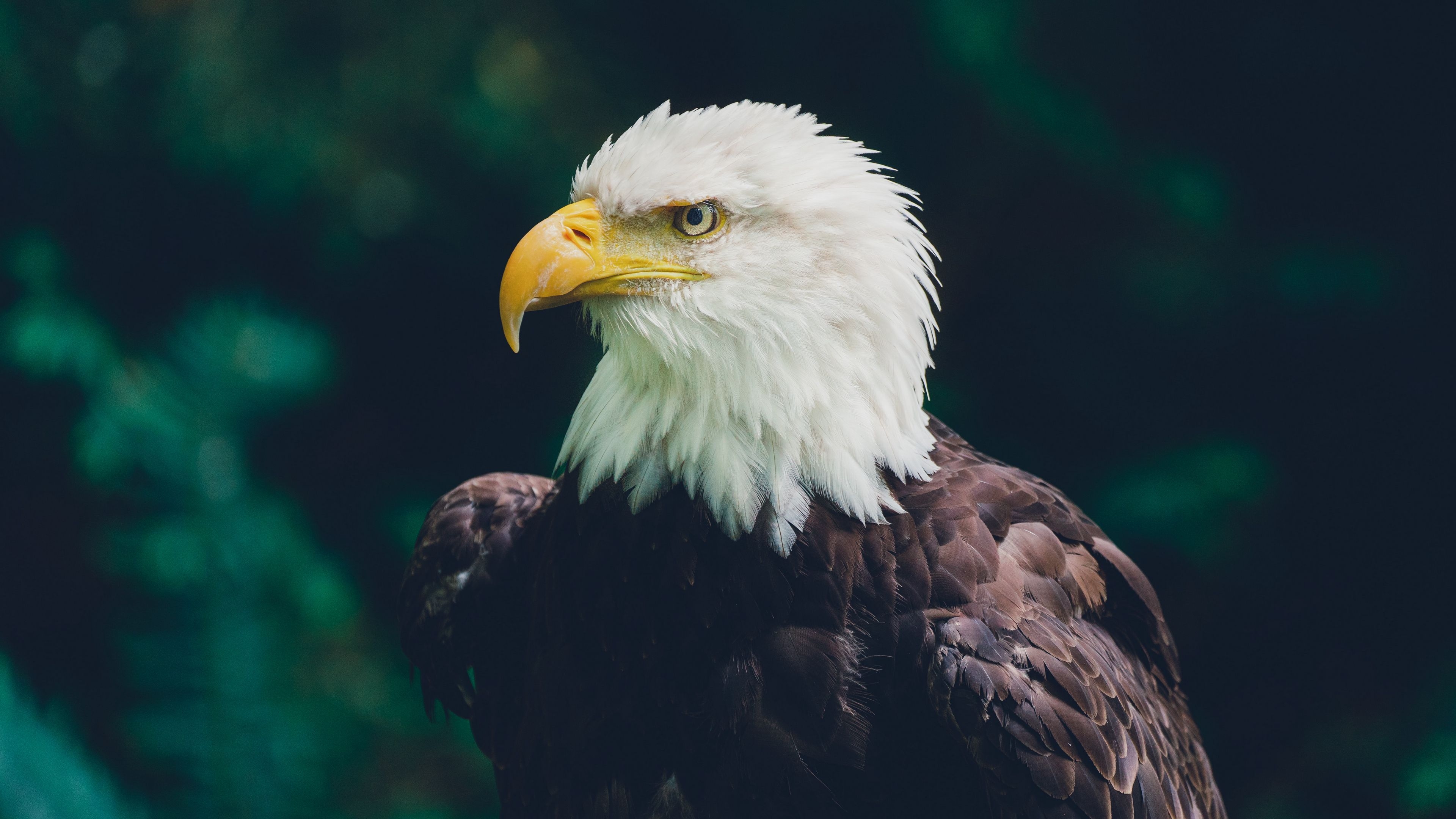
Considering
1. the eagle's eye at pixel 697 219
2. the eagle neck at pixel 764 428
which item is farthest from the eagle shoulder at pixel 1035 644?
the eagle's eye at pixel 697 219

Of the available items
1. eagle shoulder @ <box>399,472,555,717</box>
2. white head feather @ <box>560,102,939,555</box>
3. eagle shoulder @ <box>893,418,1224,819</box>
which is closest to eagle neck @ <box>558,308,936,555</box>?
white head feather @ <box>560,102,939,555</box>

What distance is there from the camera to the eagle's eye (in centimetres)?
167

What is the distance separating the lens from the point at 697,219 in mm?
1679

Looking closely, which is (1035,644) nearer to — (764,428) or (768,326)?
(764,428)

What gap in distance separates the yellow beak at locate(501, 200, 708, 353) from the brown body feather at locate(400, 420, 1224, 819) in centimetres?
34

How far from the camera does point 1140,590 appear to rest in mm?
2059

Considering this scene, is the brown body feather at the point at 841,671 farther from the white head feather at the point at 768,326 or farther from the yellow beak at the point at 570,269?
the yellow beak at the point at 570,269

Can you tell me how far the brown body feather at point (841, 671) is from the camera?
1601 millimetres

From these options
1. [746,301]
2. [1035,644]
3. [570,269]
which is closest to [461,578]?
[570,269]

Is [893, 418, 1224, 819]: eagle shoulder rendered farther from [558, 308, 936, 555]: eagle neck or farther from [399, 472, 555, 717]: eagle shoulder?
[399, 472, 555, 717]: eagle shoulder

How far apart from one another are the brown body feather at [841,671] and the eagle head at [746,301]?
0.25ft

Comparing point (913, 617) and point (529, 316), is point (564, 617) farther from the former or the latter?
point (529, 316)

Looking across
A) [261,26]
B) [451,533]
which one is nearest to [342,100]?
[261,26]

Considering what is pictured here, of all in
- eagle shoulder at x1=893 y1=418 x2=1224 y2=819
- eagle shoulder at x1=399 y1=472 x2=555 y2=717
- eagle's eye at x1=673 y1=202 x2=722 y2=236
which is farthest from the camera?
eagle shoulder at x1=399 y1=472 x2=555 y2=717
